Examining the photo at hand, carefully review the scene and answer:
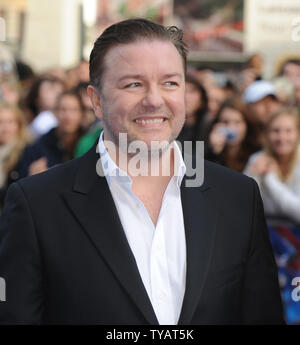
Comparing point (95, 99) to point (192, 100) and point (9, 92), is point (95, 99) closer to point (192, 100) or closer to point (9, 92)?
point (192, 100)

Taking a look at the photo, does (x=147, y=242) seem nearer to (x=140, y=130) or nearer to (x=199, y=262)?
(x=199, y=262)

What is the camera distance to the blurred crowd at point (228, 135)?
12.9 feet

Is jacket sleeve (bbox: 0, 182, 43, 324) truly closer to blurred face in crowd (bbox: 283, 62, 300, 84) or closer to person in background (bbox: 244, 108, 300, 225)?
person in background (bbox: 244, 108, 300, 225)

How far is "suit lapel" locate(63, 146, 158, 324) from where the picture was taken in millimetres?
1850

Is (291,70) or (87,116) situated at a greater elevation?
(291,70)

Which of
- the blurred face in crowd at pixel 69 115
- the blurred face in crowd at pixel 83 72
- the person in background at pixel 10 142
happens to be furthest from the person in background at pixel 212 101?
the person in background at pixel 10 142

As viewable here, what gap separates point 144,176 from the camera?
204 centimetres

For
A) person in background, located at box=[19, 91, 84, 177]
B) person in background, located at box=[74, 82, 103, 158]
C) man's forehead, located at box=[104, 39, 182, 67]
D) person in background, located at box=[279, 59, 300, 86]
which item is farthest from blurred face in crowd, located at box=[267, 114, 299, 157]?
man's forehead, located at box=[104, 39, 182, 67]

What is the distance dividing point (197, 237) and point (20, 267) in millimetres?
511

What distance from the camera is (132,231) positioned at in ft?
6.41

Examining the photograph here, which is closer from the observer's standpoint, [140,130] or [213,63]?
[140,130]

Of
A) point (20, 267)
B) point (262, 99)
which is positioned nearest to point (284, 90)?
point (262, 99)

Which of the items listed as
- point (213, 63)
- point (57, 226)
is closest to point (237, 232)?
point (57, 226)
